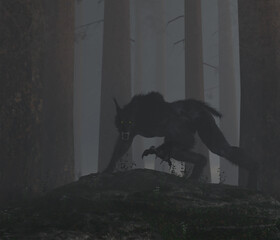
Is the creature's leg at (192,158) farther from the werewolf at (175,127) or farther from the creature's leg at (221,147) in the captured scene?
the creature's leg at (221,147)

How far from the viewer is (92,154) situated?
41781 millimetres

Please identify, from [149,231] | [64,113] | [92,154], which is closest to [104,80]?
[64,113]

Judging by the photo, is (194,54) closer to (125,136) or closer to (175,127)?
(175,127)

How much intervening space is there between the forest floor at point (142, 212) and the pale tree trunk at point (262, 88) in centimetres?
183

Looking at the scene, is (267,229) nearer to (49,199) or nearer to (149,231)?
(149,231)

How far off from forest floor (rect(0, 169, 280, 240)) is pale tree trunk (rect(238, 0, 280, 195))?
1831 millimetres

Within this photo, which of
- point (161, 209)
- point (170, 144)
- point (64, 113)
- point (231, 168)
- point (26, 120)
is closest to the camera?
point (161, 209)

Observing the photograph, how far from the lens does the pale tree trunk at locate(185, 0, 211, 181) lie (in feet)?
57.2

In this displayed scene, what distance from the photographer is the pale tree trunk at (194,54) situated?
686 inches

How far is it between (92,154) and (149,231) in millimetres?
37039

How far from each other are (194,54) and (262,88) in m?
8.91

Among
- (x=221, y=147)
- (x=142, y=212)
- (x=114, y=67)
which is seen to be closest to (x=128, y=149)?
(x=221, y=147)

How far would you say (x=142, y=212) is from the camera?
229 inches

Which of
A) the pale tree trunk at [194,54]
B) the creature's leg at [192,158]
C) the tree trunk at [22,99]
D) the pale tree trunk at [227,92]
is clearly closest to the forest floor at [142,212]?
the tree trunk at [22,99]
